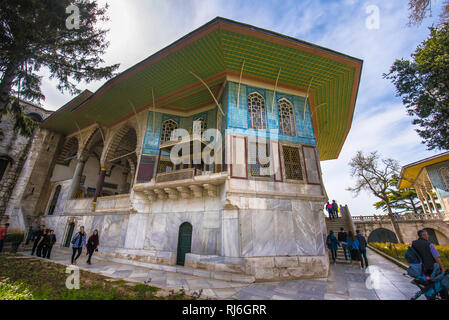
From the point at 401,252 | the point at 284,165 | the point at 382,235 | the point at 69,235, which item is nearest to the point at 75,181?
the point at 69,235

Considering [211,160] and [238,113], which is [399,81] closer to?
[238,113]

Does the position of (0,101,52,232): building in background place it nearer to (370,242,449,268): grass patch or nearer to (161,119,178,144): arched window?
(161,119,178,144): arched window

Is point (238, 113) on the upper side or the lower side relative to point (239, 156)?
upper

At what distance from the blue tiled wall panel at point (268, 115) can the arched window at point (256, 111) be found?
16 centimetres

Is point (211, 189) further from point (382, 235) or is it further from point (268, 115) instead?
point (382, 235)

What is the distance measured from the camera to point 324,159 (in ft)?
→ 57.3

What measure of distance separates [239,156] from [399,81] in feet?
31.3

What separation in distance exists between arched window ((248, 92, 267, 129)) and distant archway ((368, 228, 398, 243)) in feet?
68.1

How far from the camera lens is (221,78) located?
878cm

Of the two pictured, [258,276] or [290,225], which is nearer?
[258,276]

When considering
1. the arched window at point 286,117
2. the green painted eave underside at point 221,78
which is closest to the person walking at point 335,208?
Answer: the green painted eave underside at point 221,78
